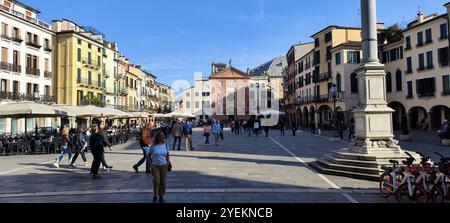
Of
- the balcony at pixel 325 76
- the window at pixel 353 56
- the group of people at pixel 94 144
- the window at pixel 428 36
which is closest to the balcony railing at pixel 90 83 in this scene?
the balcony at pixel 325 76

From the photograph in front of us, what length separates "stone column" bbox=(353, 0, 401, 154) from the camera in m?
11.1

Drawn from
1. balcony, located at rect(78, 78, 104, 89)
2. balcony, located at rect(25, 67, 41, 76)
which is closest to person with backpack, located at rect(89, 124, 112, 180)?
balcony, located at rect(25, 67, 41, 76)

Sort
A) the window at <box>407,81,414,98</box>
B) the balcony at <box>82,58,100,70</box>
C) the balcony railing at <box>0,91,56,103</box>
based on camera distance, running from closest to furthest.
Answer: the balcony railing at <box>0,91,56,103</box> < the window at <box>407,81,414,98</box> < the balcony at <box>82,58,100,70</box>

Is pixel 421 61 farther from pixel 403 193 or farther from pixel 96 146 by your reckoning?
pixel 96 146

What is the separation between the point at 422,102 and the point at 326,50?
1747 cm

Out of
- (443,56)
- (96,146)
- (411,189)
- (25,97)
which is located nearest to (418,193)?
(411,189)

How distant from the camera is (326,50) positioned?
53.6 metres

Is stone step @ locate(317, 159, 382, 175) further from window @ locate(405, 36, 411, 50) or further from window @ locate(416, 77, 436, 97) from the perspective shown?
window @ locate(405, 36, 411, 50)

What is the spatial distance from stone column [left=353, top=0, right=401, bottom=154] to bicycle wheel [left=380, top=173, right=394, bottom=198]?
284cm

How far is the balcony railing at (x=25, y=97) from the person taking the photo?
34.4m

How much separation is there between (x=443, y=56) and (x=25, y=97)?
41.1 metres

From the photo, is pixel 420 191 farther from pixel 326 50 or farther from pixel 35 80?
Answer: pixel 326 50

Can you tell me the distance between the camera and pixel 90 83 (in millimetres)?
49906
